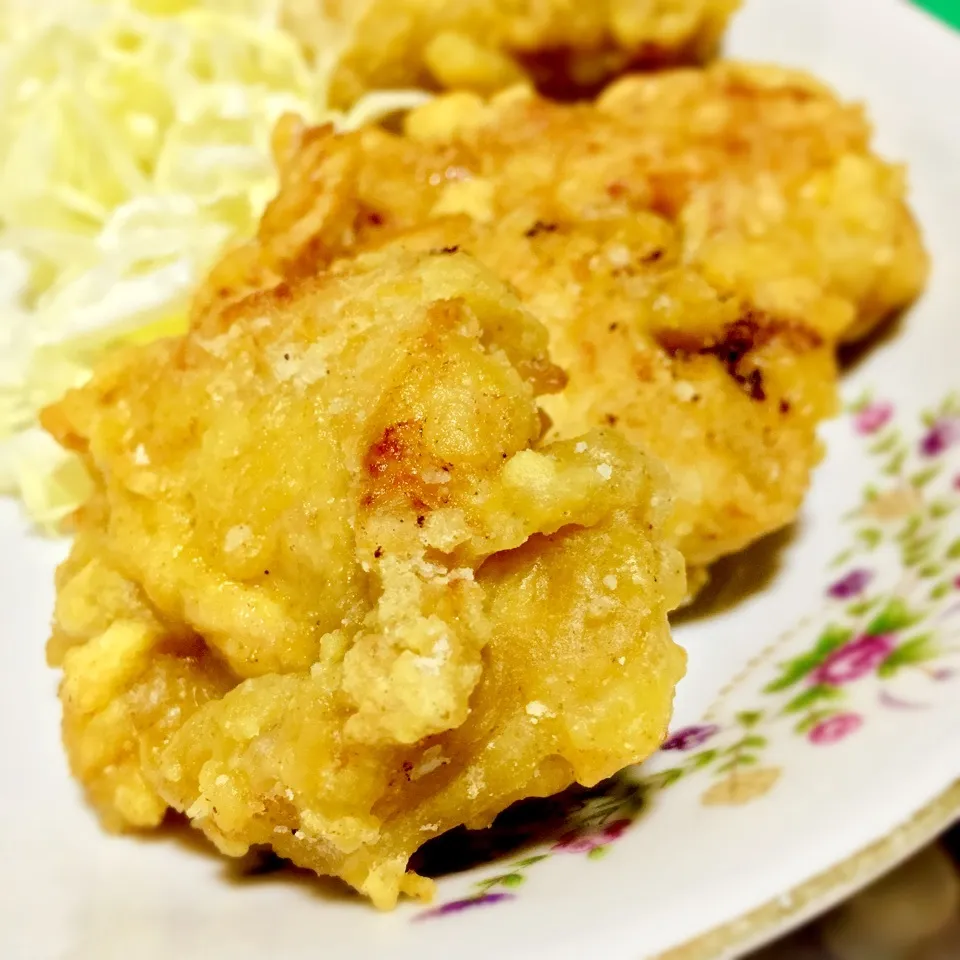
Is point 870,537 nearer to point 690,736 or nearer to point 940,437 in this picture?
point 940,437

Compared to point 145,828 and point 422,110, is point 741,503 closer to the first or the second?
point 145,828

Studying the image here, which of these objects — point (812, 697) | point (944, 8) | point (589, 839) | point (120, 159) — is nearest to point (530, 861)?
point (589, 839)

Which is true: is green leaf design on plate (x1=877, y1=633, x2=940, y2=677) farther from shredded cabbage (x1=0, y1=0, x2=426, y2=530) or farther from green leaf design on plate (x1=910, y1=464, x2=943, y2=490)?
shredded cabbage (x1=0, y1=0, x2=426, y2=530)

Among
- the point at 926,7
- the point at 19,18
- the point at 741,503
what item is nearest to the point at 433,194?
the point at 741,503

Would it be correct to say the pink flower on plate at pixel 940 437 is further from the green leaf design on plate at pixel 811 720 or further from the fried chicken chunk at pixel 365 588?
the fried chicken chunk at pixel 365 588

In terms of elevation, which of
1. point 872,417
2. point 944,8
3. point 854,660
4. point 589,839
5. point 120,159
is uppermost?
point 944,8

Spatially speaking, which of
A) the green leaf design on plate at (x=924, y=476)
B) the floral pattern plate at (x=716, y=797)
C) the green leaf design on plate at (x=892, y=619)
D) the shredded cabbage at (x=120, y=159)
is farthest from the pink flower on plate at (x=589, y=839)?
the shredded cabbage at (x=120, y=159)
